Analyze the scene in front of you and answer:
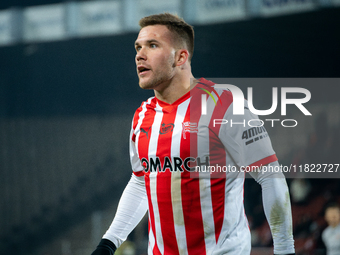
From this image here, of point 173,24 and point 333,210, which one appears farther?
point 333,210

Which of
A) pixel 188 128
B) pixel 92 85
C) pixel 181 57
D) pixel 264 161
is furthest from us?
pixel 92 85

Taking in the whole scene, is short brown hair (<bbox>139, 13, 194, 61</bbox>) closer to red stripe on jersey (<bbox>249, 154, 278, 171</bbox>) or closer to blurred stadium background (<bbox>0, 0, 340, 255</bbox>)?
red stripe on jersey (<bbox>249, 154, 278, 171</bbox>)

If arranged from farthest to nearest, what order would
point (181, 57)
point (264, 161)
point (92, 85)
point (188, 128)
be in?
point (92, 85) < point (181, 57) < point (188, 128) < point (264, 161)

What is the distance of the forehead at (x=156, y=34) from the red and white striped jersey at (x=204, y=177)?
11.1 inches

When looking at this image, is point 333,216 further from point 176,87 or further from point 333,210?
point 176,87

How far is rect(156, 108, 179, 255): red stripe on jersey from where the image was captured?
117 cm

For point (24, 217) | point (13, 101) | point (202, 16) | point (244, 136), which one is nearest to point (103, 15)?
point (202, 16)

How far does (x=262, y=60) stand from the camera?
2783 mm

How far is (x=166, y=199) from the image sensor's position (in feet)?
3.85

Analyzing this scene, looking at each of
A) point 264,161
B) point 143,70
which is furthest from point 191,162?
point 143,70

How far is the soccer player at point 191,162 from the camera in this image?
3.57ft

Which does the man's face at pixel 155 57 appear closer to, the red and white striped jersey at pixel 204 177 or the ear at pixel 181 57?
the ear at pixel 181 57

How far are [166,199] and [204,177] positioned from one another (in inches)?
6.1

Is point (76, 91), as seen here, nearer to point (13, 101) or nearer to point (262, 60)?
point (13, 101)
